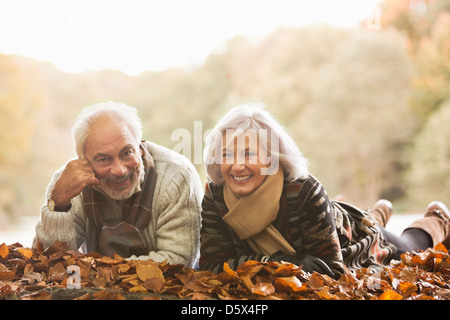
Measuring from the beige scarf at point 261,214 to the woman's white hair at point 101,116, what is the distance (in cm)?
49

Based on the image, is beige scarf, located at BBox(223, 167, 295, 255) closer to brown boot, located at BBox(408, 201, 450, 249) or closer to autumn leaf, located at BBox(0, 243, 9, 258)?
autumn leaf, located at BBox(0, 243, 9, 258)

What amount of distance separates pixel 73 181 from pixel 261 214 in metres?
0.77

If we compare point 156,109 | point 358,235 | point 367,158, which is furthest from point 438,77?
point 358,235

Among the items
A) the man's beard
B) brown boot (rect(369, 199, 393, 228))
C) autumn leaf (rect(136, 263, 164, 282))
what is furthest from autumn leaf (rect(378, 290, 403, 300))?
brown boot (rect(369, 199, 393, 228))

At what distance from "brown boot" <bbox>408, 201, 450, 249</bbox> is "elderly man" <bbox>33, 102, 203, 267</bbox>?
145 cm

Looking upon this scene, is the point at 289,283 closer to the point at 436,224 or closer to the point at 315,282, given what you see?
the point at 315,282

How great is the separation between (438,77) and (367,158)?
4.87 feet

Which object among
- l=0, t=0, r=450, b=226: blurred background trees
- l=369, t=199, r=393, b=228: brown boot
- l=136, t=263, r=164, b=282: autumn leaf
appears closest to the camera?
l=136, t=263, r=164, b=282: autumn leaf

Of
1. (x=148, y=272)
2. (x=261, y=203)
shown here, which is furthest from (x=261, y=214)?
(x=148, y=272)

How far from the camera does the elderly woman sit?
6.53ft

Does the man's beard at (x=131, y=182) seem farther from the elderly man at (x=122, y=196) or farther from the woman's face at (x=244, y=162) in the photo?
the woman's face at (x=244, y=162)

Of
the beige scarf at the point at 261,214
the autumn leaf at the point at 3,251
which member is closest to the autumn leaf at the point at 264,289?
the beige scarf at the point at 261,214

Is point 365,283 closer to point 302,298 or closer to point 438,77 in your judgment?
point 302,298

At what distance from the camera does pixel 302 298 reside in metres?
1.75
